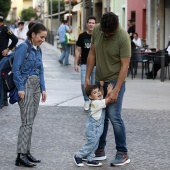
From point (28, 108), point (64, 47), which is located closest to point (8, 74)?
point (28, 108)

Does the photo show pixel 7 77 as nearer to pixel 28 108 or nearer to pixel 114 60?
pixel 28 108

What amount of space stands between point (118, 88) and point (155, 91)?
8.48m

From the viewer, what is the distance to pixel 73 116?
11461 mm

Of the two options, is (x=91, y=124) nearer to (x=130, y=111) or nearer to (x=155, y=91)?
(x=130, y=111)

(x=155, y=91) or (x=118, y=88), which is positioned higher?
(x=118, y=88)

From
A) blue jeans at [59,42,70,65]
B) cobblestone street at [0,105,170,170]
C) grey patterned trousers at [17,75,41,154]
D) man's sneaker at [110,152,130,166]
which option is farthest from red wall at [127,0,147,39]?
grey patterned trousers at [17,75,41,154]

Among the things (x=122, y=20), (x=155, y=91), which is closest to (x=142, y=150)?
(x=155, y=91)

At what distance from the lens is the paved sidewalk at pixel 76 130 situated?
26.2ft

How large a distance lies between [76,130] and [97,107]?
2.61 meters

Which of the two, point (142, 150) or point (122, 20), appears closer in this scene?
point (142, 150)

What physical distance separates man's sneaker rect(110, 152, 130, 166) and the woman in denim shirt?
38.0 inches

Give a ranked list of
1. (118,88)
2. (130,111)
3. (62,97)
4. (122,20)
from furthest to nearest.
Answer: (122,20), (62,97), (130,111), (118,88)

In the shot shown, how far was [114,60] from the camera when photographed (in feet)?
24.6

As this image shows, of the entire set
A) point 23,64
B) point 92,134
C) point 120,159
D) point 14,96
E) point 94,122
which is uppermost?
point 23,64
